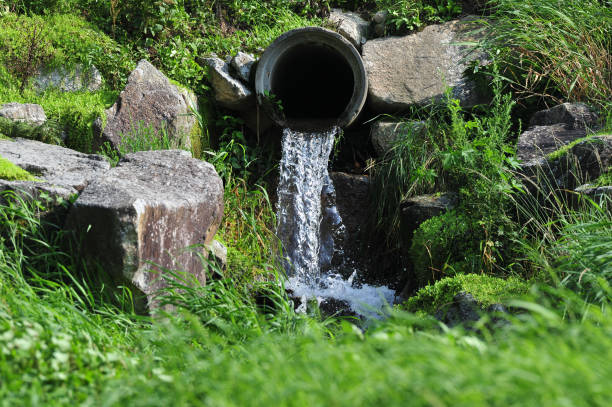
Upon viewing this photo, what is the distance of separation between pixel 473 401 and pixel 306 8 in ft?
22.6

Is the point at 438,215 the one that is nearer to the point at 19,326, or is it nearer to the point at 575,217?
the point at 575,217

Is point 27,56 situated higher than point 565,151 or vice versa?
point 27,56

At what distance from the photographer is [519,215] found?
3.98 meters

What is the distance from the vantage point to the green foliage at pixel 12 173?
3389 millimetres

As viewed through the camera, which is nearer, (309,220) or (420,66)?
(309,220)

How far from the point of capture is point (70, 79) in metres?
5.73

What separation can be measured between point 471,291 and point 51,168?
2.83m

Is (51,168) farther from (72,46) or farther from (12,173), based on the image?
(72,46)

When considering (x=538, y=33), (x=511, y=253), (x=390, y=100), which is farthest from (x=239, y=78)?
(x=511, y=253)

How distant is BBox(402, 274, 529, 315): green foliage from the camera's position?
318 centimetres

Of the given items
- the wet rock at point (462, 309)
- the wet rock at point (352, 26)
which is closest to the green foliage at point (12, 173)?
the wet rock at point (462, 309)

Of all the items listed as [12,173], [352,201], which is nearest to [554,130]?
[352,201]

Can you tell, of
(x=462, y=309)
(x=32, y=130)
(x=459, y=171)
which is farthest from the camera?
(x=32, y=130)

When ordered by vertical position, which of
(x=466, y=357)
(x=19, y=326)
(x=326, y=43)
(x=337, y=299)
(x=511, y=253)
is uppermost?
(x=326, y=43)
